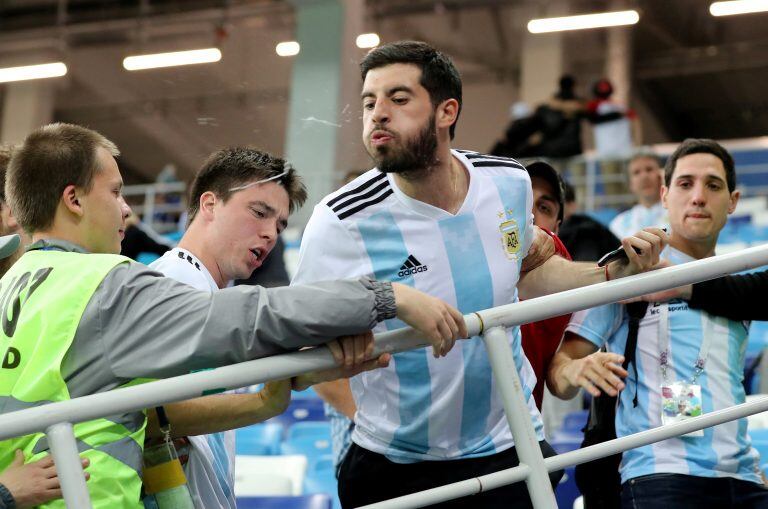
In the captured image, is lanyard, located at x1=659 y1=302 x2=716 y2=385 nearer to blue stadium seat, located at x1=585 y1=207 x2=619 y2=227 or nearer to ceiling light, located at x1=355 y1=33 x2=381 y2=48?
ceiling light, located at x1=355 y1=33 x2=381 y2=48

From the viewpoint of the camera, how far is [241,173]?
2301 millimetres

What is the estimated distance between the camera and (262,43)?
101 inches

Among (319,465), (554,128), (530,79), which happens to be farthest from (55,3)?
(319,465)

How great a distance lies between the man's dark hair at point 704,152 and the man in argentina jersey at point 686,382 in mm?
180

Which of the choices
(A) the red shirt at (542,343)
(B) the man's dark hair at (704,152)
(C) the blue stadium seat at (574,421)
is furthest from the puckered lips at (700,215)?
(C) the blue stadium seat at (574,421)

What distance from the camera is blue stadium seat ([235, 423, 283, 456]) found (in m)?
4.83

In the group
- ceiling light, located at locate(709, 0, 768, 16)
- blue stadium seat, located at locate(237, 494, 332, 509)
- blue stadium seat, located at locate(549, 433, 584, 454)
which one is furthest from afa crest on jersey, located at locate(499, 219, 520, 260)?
ceiling light, located at locate(709, 0, 768, 16)

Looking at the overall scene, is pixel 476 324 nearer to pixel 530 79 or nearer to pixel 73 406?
pixel 73 406

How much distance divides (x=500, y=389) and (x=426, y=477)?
59 centimetres

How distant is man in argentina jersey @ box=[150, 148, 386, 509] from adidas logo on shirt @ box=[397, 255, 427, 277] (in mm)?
284

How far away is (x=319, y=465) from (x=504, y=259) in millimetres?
2392

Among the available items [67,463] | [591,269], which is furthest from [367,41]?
[67,463]

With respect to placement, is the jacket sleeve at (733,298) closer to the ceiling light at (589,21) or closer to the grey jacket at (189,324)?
the grey jacket at (189,324)

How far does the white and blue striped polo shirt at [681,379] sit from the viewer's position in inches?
103
